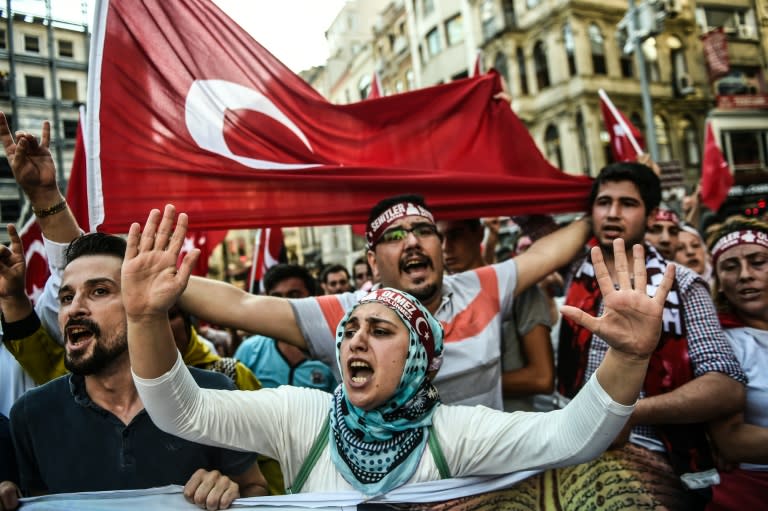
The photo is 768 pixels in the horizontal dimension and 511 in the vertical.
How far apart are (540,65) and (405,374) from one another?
26.8 metres

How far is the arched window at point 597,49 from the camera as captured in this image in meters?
24.8

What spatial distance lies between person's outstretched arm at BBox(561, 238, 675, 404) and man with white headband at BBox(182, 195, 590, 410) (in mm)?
1032

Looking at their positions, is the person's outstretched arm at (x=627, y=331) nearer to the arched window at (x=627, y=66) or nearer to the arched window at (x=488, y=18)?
the arched window at (x=627, y=66)

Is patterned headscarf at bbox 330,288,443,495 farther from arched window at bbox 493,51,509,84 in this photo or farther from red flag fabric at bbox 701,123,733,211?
arched window at bbox 493,51,509,84

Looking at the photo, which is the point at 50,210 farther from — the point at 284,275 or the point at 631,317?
the point at 631,317

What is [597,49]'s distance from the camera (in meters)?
25.0

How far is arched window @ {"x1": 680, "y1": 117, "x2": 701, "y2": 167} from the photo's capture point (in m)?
26.1

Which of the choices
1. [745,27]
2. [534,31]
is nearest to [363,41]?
[534,31]

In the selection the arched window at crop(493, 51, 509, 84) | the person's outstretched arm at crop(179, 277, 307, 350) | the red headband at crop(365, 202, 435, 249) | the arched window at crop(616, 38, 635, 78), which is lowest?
the person's outstretched arm at crop(179, 277, 307, 350)

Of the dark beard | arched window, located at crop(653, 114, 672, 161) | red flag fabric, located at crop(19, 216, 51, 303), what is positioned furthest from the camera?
arched window, located at crop(653, 114, 672, 161)

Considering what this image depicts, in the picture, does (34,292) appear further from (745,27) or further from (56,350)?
(745,27)

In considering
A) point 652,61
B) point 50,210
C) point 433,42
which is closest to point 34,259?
point 50,210

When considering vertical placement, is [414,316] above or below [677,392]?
above

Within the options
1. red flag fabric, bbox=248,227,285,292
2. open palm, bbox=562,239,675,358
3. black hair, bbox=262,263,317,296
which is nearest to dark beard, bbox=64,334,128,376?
open palm, bbox=562,239,675,358
